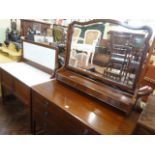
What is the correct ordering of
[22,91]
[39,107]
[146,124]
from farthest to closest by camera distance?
[22,91] < [39,107] < [146,124]

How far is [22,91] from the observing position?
1.61 metres

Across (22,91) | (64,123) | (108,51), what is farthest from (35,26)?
(64,123)

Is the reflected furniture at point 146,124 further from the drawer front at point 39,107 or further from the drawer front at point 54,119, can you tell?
the drawer front at point 39,107

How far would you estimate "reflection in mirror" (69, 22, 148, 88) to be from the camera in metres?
1.05

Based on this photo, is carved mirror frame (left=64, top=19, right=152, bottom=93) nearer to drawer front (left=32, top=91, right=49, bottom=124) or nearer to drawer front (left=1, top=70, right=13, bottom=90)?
drawer front (left=32, top=91, right=49, bottom=124)

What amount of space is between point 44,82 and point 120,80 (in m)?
0.75

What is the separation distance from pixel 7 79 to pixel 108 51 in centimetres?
133

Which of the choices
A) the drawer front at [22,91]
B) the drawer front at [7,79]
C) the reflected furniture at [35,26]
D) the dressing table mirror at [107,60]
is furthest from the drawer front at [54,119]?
the reflected furniture at [35,26]

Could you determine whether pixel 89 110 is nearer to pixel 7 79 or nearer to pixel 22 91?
pixel 22 91

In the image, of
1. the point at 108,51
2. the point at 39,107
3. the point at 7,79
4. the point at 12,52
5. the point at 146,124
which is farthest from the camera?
the point at 12,52

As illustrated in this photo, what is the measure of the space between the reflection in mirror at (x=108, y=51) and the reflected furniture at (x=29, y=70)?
38 centimetres

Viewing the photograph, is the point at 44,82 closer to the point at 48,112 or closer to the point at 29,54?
the point at 48,112

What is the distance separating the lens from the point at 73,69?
56.0 inches
